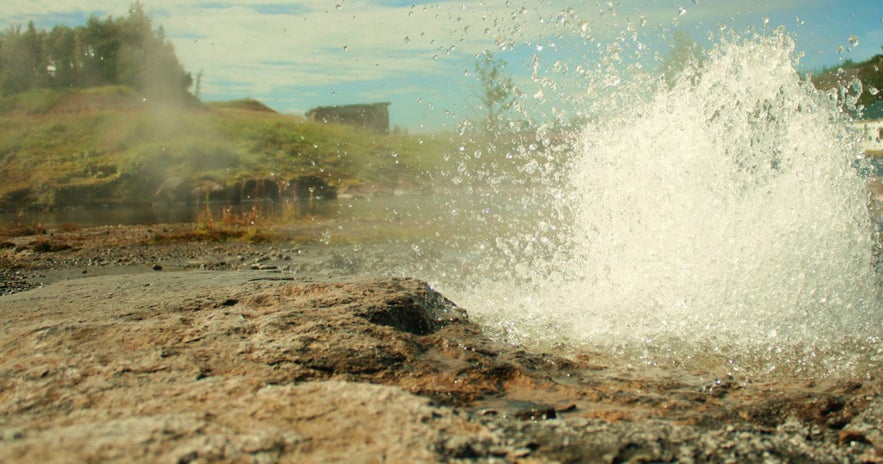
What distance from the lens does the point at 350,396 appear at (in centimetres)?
Result: 262

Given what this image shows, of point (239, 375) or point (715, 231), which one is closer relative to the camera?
point (239, 375)

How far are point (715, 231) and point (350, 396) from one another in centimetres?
483

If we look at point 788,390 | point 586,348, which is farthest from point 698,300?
point 788,390

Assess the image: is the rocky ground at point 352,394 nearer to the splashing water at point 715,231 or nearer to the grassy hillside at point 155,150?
the splashing water at point 715,231

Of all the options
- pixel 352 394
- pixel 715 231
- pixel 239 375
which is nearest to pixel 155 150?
pixel 715 231

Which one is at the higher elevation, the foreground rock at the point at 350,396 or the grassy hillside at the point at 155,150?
the grassy hillside at the point at 155,150

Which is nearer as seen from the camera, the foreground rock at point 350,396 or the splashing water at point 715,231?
the foreground rock at point 350,396

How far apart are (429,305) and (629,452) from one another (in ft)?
9.80

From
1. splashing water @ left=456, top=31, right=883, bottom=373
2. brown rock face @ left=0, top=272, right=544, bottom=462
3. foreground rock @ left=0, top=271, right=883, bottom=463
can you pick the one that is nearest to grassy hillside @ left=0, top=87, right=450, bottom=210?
splashing water @ left=456, top=31, right=883, bottom=373

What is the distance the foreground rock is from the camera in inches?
86.0

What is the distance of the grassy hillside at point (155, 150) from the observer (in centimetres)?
3347

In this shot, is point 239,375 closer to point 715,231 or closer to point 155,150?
point 715,231

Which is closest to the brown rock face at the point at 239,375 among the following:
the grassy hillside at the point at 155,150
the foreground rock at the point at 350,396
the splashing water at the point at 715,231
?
the foreground rock at the point at 350,396

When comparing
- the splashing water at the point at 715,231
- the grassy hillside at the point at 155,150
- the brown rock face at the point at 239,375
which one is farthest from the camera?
the grassy hillside at the point at 155,150
